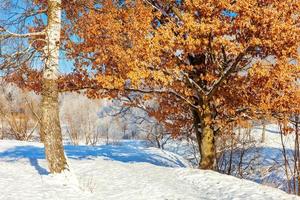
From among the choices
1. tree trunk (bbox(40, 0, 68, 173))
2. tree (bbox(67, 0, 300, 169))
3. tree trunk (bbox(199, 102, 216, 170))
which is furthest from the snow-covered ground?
tree (bbox(67, 0, 300, 169))

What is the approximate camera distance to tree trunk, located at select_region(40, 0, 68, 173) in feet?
33.3

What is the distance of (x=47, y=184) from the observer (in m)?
9.91

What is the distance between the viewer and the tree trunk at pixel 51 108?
10164 mm

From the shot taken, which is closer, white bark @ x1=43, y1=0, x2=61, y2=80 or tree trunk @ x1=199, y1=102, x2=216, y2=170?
white bark @ x1=43, y1=0, x2=61, y2=80

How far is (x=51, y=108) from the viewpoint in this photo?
401 inches

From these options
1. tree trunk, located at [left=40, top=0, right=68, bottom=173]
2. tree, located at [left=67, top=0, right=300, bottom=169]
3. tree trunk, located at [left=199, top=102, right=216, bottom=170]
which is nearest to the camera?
tree trunk, located at [left=40, top=0, right=68, bottom=173]

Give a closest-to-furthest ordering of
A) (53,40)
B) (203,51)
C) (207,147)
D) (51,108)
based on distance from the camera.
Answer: (51,108)
(53,40)
(203,51)
(207,147)

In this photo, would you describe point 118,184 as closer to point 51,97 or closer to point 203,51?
point 51,97

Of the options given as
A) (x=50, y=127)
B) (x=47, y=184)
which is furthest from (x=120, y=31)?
(x=47, y=184)

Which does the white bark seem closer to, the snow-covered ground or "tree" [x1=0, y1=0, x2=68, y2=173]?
"tree" [x1=0, y1=0, x2=68, y2=173]

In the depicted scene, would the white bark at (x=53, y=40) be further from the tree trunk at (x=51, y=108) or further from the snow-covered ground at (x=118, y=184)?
the snow-covered ground at (x=118, y=184)

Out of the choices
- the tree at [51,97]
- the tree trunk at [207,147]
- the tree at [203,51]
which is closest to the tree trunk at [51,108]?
the tree at [51,97]

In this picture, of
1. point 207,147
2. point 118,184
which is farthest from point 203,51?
point 118,184

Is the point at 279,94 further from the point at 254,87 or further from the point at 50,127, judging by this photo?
the point at 50,127
